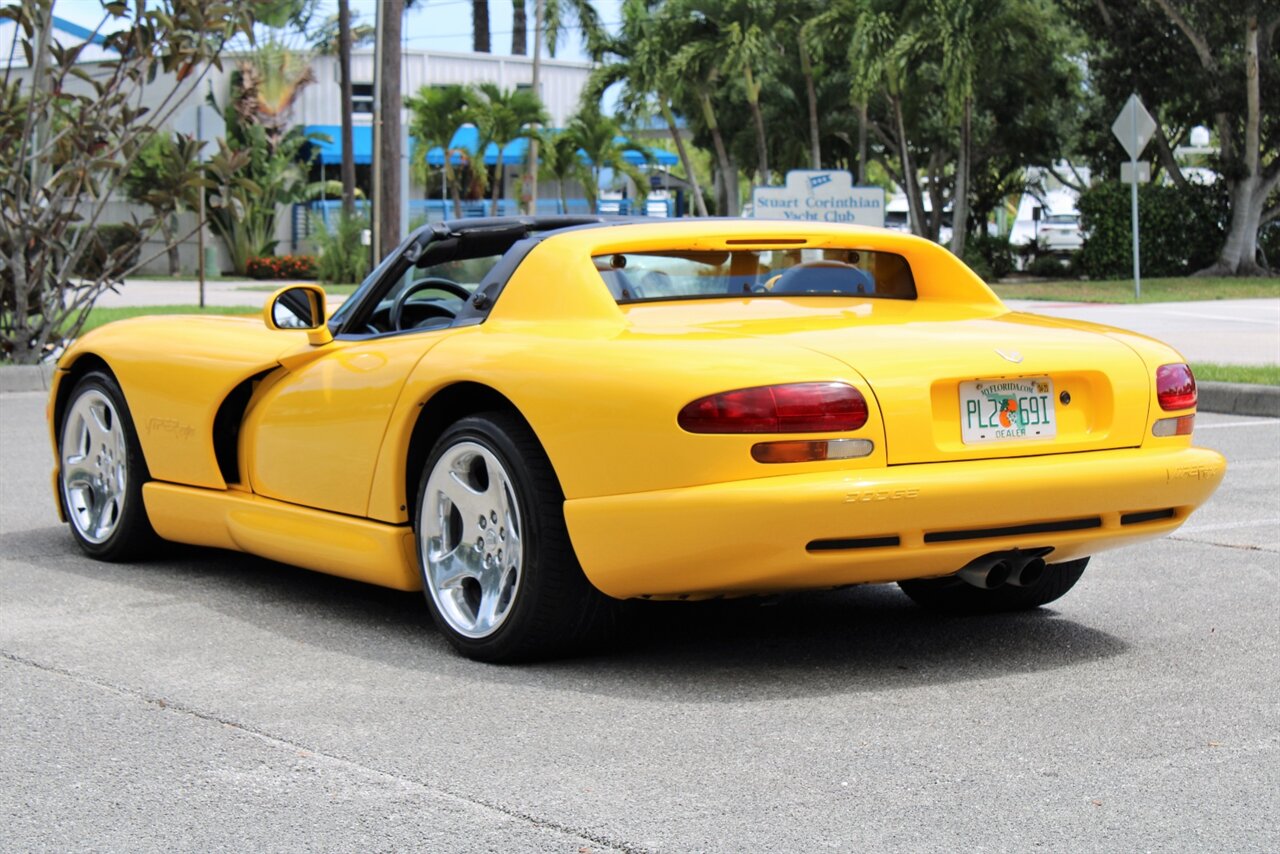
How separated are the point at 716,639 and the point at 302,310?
1743 mm

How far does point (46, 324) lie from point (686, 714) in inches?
473

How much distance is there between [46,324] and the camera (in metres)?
15.1

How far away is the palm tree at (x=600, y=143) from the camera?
4734cm

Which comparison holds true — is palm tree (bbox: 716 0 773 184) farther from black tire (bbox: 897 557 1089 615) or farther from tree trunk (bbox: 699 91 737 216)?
black tire (bbox: 897 557 1089 615)

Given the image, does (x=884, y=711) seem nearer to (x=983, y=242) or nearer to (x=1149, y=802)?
(x=1149, y=802)

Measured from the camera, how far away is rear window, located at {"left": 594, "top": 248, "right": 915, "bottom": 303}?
525 cm

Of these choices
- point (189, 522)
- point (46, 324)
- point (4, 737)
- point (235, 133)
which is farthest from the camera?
point (235, 133)

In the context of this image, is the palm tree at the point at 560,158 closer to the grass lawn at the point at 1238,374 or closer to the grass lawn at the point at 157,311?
the grass lawn at the point at 157,311

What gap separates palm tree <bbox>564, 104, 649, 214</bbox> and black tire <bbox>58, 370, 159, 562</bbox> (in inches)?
1583

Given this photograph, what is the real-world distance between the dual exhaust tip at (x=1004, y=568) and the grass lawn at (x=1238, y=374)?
8.73 meters

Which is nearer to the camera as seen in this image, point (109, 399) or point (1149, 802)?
point (1149, 802)

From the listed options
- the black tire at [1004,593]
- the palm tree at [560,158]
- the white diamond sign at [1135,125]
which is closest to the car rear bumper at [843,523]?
the black tire at [1004,593]

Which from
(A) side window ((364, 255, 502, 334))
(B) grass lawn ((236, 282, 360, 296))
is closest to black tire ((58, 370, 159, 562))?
(A) side window ((364, 255, 502, 334))

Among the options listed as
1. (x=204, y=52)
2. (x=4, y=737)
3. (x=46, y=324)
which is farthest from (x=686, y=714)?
(x=46, y=324)
